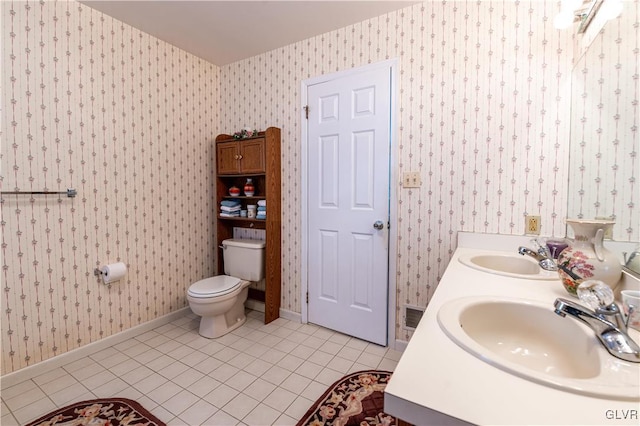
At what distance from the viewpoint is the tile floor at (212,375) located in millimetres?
1537

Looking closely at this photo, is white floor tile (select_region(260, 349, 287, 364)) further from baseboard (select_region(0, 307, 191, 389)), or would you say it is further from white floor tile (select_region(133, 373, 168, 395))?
baseboard (select_region(0, 307, 191, 389))

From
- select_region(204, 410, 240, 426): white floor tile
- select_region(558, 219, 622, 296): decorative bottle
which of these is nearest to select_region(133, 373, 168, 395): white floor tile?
select_region(204, 410, 240, 426): white floor tile

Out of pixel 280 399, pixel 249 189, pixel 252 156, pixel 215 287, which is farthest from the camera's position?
pixel 249 189

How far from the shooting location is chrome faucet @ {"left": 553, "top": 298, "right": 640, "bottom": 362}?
0.61 m

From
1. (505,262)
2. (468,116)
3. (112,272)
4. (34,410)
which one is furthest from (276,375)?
(468,116)

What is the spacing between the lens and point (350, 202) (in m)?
2.27

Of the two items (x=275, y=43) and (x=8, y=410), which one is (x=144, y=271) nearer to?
(x=8, y=410)

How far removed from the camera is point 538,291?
1019 mm

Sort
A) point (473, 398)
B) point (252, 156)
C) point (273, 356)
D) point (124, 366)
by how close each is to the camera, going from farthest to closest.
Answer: point (252, 156), point (273, 356), point (124, 366), point (473, 398)

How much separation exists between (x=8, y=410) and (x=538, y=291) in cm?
258

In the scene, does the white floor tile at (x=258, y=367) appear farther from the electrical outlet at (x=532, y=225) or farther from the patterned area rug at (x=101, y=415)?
the electrical outlet at (x=532, y=225)

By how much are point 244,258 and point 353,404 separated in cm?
152

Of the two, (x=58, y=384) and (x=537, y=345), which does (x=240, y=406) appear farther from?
(x=537, y=345)

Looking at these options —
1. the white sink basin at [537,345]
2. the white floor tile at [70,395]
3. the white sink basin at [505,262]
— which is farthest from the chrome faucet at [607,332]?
the white floor tile at [70,395]
